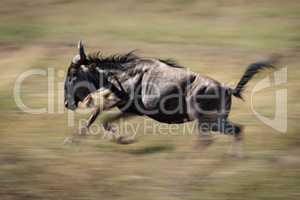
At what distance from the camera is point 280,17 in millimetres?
20141

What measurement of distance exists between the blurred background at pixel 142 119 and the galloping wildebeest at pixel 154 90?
0.50m

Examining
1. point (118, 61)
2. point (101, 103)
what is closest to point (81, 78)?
point (101, 103)

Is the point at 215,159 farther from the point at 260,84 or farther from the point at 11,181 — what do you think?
the point at 260,84

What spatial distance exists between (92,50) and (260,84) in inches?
176

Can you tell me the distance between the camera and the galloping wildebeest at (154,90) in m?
10.9

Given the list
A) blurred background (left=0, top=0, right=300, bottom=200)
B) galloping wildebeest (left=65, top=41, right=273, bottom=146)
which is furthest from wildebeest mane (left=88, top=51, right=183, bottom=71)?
blurred background (left=0, top=0, right=300, bottom=200)

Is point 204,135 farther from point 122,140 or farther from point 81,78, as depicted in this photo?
point 81,78

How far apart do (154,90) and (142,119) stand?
5.19 ft

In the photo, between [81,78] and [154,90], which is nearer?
[154,90]

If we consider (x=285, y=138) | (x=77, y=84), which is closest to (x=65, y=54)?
(x=77, y=84)

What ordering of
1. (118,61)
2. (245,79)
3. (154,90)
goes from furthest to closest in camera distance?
(118,61) → (245,79) → (154,90)

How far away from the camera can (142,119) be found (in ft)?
41.2

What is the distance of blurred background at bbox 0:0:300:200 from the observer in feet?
32.7

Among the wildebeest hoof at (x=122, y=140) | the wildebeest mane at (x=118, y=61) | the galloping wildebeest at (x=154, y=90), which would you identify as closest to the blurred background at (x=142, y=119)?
the wildebeest hoof at (x=122, y=140)
